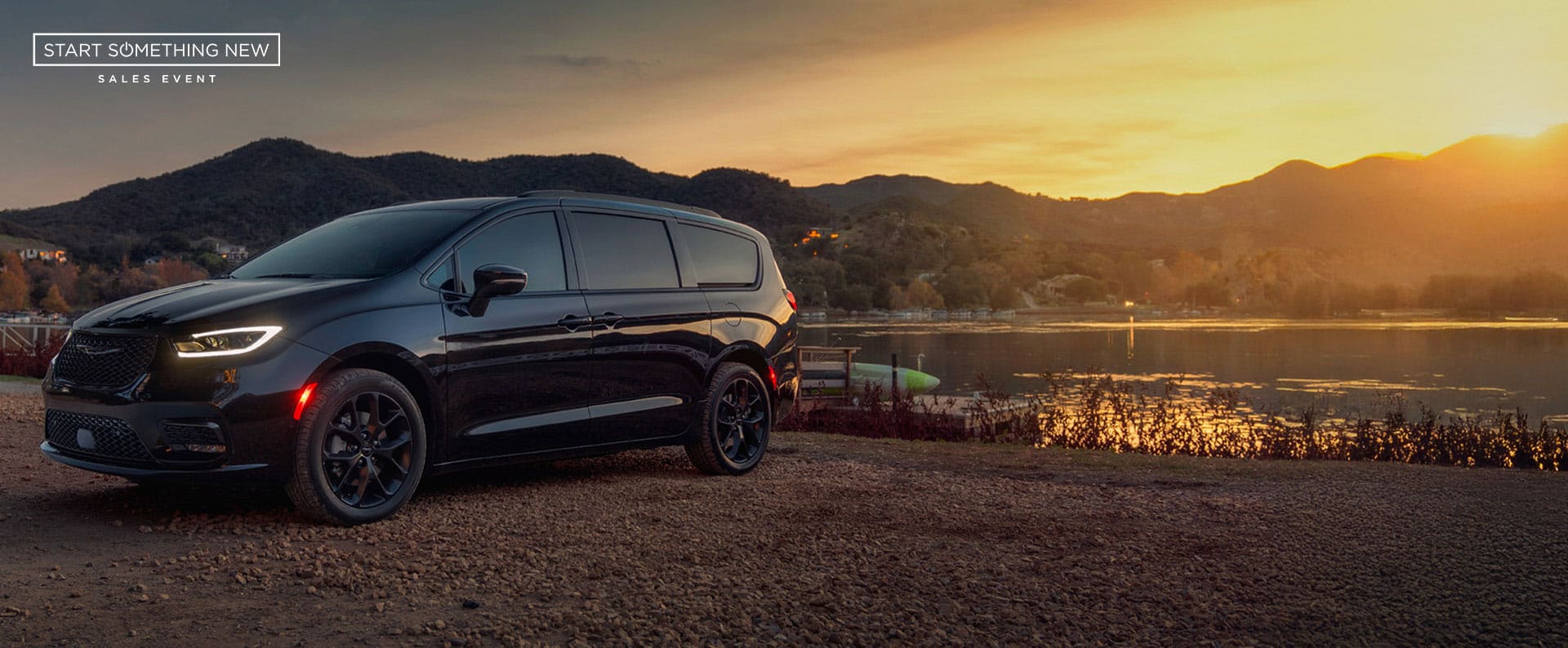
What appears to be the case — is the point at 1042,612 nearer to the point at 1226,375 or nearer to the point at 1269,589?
the point at 1269,589

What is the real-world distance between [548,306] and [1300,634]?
4559 mm

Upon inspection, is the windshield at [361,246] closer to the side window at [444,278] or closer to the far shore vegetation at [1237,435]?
the side window at [444,278]

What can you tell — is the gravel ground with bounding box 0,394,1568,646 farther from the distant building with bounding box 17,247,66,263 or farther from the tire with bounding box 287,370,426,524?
the distant building with bounding box 17,247,66,263

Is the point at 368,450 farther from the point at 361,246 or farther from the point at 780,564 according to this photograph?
the point at 780,564

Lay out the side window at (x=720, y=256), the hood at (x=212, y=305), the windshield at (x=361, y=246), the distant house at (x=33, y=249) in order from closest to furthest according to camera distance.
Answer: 1. the hood at (x=212, y=305)
2. the windshield at (x=361, y=246)
3. the side window at (x=720, y=256)
4. the distant house at (x=33, y=249)

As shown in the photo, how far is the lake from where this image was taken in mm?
47750

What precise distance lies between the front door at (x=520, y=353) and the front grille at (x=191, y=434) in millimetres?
1235

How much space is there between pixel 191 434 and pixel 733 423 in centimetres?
386

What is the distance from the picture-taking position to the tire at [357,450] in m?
5.73

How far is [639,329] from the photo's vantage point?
753cm

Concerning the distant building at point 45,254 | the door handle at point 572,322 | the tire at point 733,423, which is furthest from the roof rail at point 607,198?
the distant building at point 45,254

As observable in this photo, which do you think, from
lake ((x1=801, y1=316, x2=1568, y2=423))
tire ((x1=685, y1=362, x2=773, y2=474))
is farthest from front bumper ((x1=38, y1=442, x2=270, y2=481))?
lake ((x1=801, y1=316, x2=1568, y2=423))

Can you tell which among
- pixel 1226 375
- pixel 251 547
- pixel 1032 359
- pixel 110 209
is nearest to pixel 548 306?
pixel 251 547

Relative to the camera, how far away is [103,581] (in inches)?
186
